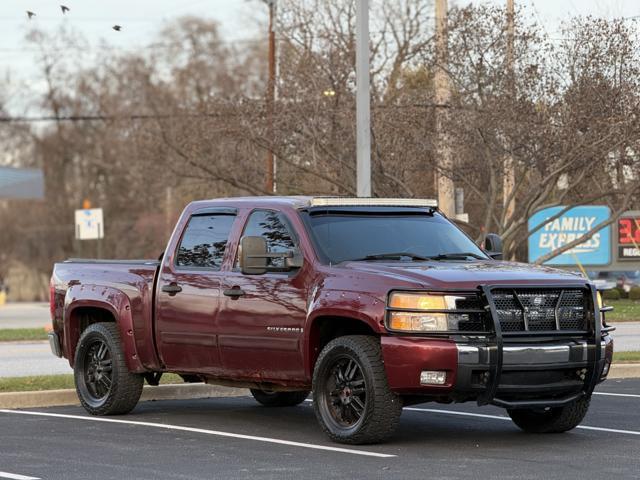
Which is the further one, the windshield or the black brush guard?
the windshield

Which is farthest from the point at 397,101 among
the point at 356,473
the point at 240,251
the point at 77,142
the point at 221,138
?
the point at 77,142

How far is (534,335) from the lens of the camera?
1047 cm

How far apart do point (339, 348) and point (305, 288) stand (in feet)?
2.17

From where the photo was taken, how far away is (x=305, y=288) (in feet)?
36.6

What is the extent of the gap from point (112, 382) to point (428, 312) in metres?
3.83

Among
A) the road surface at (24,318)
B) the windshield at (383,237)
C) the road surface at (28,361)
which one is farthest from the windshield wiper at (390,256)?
the road surface at (24,318)

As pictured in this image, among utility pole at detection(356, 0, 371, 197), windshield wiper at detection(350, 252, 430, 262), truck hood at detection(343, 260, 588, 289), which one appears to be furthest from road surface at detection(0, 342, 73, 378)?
truck hood at detection(343, 260, 588, 289)

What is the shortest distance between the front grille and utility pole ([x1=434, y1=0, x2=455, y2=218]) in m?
18.7

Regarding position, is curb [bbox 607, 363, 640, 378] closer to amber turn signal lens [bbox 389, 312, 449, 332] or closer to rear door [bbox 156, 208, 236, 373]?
rear door [bbox 156, 208, 236, 373]

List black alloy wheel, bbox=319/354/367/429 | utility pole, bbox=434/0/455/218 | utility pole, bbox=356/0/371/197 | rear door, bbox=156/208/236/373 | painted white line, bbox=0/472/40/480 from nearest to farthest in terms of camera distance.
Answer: painted white line, bbox=0/472/40/480
black alloy wheel, bbox=319/354/367/429
rear door, bbox=156/208/236/373
utility pole, bbox=356/0/371/197
utility pole, bbox=434/0/455/218

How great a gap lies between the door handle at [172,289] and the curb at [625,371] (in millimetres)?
6424

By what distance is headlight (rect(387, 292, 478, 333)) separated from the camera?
10.3 metres

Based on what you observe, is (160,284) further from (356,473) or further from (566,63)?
(566,63)

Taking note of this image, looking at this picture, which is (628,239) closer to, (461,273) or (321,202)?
(321,202)
